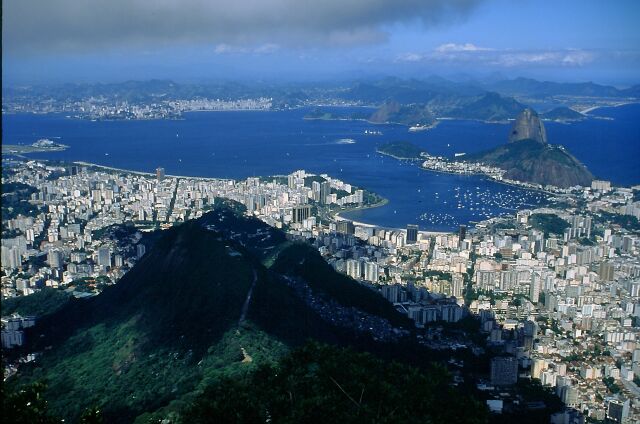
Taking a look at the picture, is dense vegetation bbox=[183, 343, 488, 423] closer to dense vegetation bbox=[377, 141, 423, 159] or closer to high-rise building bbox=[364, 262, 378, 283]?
high-rise building bbox=[364, 262, 378, 283]

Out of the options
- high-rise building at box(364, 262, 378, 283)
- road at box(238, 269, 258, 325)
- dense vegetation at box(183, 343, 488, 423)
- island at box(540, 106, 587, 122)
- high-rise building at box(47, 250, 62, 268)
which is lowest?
high-rise building at box(364, 262, 378, 283)

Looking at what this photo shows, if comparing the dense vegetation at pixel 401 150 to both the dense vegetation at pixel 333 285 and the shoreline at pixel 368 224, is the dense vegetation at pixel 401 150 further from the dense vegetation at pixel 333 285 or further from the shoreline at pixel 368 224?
the dense vegetation at pixel 333 285

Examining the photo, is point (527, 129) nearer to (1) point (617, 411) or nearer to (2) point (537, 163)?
(2) point (537, 163)

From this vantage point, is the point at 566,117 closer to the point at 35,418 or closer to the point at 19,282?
the point at 19,282

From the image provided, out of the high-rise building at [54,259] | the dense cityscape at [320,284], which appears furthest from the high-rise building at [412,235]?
the high-rise building at [54,259]

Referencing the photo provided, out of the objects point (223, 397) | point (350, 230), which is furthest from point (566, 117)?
point (223, 397)

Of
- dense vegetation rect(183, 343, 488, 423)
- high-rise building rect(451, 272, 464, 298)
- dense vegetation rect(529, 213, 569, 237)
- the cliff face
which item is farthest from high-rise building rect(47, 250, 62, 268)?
the cliff face
